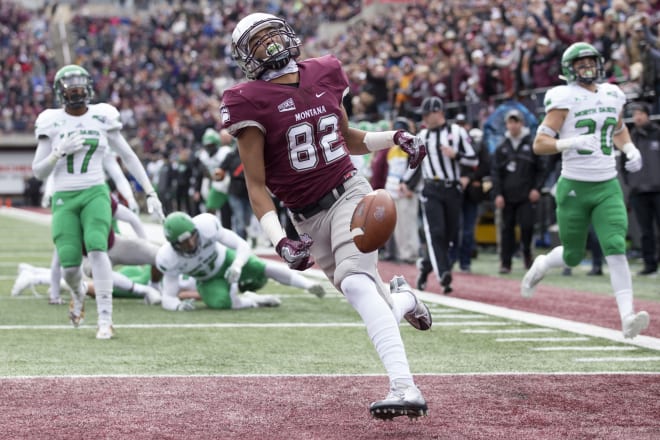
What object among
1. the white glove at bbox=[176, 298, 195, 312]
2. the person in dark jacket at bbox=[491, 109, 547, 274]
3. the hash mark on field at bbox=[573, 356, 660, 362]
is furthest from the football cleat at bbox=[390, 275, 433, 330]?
the person in dark jacket at bbox=[491, 109, 547, 274]

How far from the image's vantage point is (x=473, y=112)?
16.3 metres

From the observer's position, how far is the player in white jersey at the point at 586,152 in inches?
271

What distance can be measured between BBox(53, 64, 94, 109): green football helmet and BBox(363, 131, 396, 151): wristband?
2805mm

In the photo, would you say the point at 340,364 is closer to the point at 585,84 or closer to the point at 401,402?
the point at 401,402

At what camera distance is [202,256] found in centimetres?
879

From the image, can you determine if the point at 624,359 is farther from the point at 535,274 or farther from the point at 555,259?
the point at 535,274

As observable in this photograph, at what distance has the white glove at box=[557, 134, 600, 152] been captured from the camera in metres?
6.93

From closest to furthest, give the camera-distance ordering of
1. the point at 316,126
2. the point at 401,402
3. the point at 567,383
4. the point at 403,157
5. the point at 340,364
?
the point at 401,402 → the point at 316,126 → the point at 567,383 → the point at 340,364 → the point at 403,157

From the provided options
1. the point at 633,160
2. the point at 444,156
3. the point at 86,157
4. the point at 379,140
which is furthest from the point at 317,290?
the point at 379,140

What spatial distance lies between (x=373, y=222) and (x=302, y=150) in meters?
0.56

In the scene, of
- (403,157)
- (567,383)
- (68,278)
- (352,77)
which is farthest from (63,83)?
(352,77)

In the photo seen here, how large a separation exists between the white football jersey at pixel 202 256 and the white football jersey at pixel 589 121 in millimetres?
2971

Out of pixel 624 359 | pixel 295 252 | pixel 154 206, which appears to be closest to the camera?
pixel 295 252

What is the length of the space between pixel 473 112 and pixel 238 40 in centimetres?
1186
